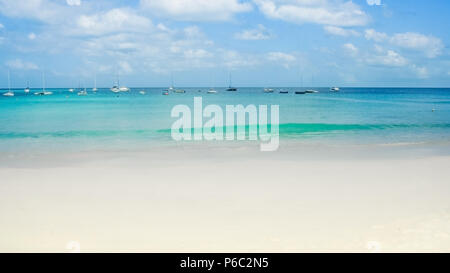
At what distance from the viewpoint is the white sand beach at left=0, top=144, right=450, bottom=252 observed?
4.93m

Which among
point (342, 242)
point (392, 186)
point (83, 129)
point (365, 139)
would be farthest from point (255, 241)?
point (83, 129)

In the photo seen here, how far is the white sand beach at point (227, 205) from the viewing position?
16.2 feet

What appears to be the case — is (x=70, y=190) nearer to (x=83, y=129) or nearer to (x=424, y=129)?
(x=83, y=129)

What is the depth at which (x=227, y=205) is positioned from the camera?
6.38 metres

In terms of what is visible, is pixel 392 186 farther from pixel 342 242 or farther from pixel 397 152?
pixel 397 152

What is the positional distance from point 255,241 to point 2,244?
130 inches

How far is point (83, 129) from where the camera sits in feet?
67.4
